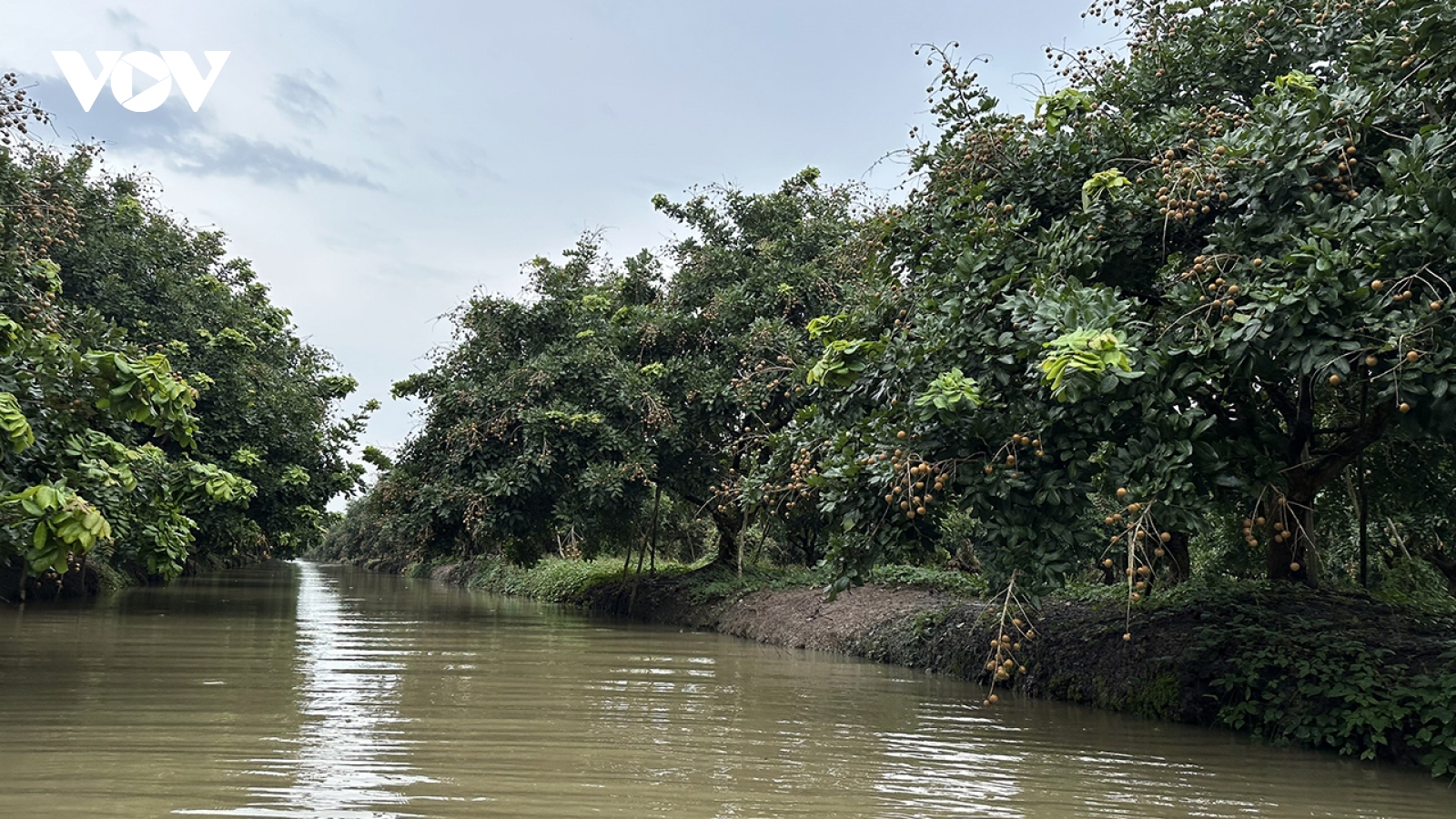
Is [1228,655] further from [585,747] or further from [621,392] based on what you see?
[621,392]

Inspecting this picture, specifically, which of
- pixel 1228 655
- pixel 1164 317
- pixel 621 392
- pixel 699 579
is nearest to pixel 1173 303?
pixel 1164 317

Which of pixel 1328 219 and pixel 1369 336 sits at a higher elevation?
pixel 1328 219

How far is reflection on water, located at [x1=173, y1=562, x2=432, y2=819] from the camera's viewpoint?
5.06 m

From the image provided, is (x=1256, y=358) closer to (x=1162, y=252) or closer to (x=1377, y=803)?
(x=1162, y=252)

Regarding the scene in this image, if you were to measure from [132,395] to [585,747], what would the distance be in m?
4.23

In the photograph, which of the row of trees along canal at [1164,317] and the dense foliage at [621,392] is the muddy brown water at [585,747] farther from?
the dense foliage at [621,392]

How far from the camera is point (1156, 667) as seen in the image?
933cm

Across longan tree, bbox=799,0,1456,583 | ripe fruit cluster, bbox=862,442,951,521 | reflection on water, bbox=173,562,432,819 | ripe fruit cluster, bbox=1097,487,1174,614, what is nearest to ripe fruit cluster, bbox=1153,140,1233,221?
longan tree, bbox=799,0,1456,583

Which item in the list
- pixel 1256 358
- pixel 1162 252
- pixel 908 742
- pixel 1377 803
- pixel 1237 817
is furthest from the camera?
pixel 1162 252

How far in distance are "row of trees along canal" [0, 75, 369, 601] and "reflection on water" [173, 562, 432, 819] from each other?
6.33ft

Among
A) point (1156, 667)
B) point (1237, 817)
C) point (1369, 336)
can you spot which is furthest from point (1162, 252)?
point (1237, 817)

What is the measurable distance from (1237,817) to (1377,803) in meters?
1.10

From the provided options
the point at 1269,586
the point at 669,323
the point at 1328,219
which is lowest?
the point at 1269,586

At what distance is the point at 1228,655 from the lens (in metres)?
8.88
